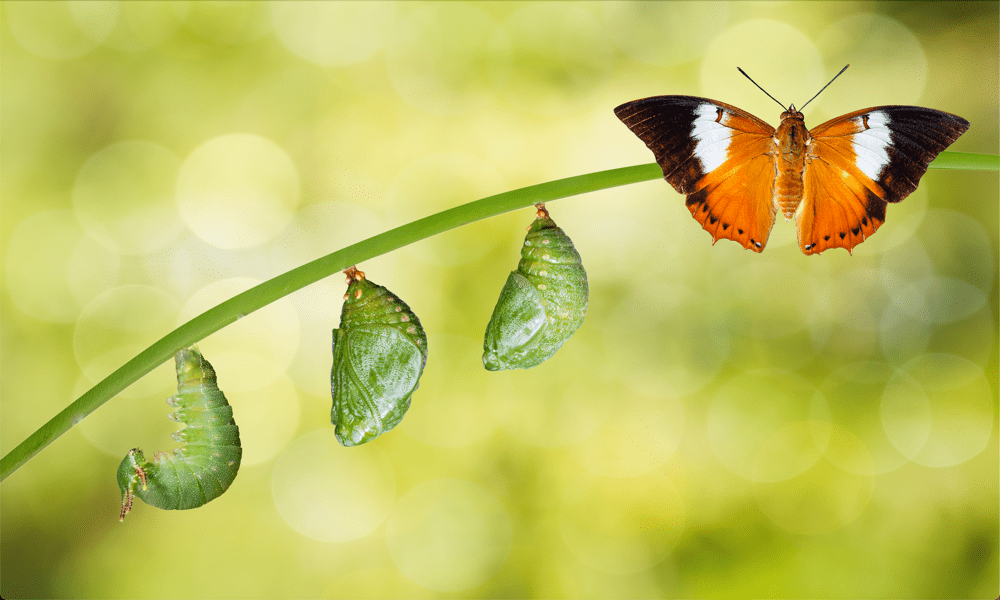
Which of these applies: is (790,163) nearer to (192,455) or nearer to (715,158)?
(715,158)

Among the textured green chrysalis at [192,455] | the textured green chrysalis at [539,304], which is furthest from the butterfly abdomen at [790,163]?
the textured green chrysalis at [192,455]

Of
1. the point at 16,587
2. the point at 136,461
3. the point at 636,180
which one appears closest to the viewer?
the point at 636,180

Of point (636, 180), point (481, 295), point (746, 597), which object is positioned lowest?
point (746, 597)

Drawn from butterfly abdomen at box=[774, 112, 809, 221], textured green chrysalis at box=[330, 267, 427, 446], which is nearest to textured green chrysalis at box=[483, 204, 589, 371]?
textured green chrysalis at box=[330, 267, 427, 446]

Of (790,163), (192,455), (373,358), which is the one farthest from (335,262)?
(790,163)

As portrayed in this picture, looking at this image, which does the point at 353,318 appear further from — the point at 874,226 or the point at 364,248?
the point at 874,226

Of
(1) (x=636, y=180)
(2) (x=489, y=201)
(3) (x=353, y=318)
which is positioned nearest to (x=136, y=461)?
(3) (x=353, y=318)

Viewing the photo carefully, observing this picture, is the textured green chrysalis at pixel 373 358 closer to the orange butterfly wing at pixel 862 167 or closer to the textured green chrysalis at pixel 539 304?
the textured green chrysalis at pixel 539 304

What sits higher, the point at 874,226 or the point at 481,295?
the point at 481,295
